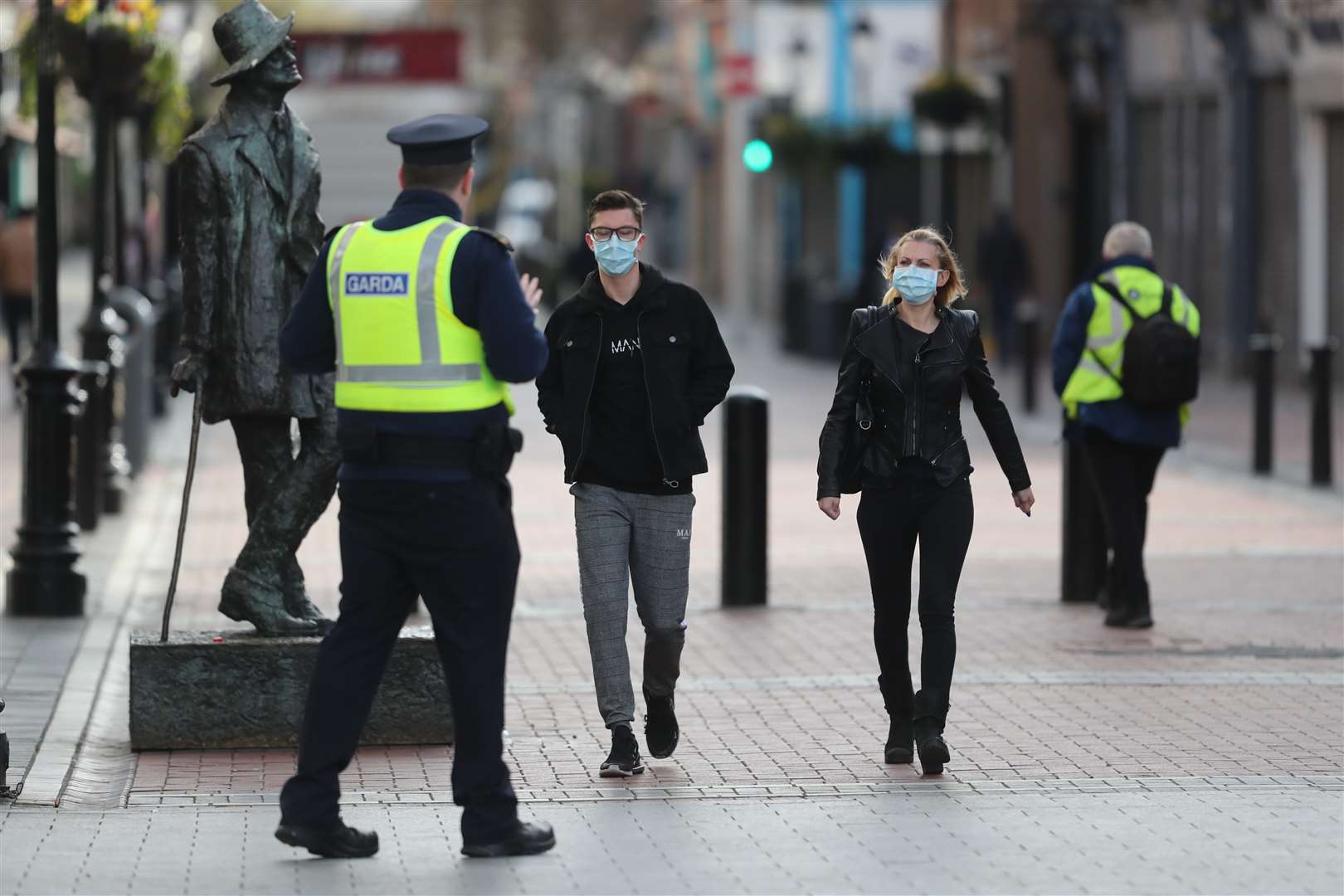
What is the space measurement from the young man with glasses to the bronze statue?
96 cm

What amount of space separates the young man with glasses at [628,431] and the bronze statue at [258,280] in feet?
3.15

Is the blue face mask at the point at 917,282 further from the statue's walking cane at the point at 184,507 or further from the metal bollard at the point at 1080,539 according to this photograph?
the metal bollard at the point at 1080,539

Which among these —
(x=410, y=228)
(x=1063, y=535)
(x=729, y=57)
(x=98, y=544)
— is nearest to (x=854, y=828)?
(x=410, y=228)

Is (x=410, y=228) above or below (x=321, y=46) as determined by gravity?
below

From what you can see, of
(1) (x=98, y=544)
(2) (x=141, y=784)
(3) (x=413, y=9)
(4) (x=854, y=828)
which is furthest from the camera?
(3) (x=413, y=9)

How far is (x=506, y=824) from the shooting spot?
6906 millimetres

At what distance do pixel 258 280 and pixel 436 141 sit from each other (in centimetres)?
192

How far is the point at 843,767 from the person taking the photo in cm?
838

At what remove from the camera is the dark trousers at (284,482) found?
880 cm

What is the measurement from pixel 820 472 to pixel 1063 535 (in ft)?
14.5

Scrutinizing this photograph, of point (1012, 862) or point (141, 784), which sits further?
point (141, 784)

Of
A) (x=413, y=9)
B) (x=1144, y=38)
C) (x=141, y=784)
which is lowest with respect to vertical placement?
(x=141, y=784)

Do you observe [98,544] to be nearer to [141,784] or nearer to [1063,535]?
[1063,535]

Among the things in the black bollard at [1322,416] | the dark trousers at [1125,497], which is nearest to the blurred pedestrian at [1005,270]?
Answer: the black bollard at [1322,416]
